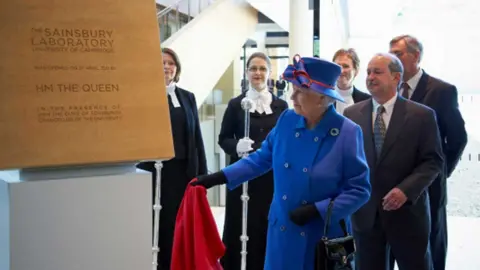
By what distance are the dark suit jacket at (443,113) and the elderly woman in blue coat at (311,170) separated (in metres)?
1.08

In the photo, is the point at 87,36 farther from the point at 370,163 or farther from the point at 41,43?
the point at 370,163

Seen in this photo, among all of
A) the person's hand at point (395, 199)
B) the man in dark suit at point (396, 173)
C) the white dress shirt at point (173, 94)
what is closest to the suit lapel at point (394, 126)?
the man in dark suit at point (396, 173)

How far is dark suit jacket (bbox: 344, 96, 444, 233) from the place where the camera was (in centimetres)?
246

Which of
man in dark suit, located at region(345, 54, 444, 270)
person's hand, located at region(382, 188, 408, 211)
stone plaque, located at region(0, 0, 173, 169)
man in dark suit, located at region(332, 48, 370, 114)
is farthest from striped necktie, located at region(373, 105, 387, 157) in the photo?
stone plaque, located at region(0, 0, 173, 169)

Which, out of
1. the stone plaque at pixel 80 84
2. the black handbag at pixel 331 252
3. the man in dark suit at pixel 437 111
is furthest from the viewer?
the man in dark suit at pixel 437 111

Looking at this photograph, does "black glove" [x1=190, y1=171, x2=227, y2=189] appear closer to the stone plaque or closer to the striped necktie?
the stone plaque

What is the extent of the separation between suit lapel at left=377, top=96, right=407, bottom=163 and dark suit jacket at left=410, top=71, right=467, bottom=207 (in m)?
0.48

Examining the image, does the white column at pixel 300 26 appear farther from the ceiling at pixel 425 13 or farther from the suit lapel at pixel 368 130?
the suit lapel at pixel 368 130

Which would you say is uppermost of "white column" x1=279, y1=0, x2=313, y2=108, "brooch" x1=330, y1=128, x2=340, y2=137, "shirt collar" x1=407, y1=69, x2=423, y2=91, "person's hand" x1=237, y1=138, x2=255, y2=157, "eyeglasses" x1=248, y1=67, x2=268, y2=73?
"white column" x1=279, y1=0, x2=313, y2=108

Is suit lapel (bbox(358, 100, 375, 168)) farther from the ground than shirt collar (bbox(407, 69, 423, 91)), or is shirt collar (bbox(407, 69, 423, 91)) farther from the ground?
shirt collar (bbox(407, 69, 423, 91))

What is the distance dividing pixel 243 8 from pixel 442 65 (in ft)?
13.9

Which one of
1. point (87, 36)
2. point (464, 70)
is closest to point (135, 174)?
point (87, 36)

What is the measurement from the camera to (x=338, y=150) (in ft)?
6.49

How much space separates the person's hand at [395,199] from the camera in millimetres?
2398
